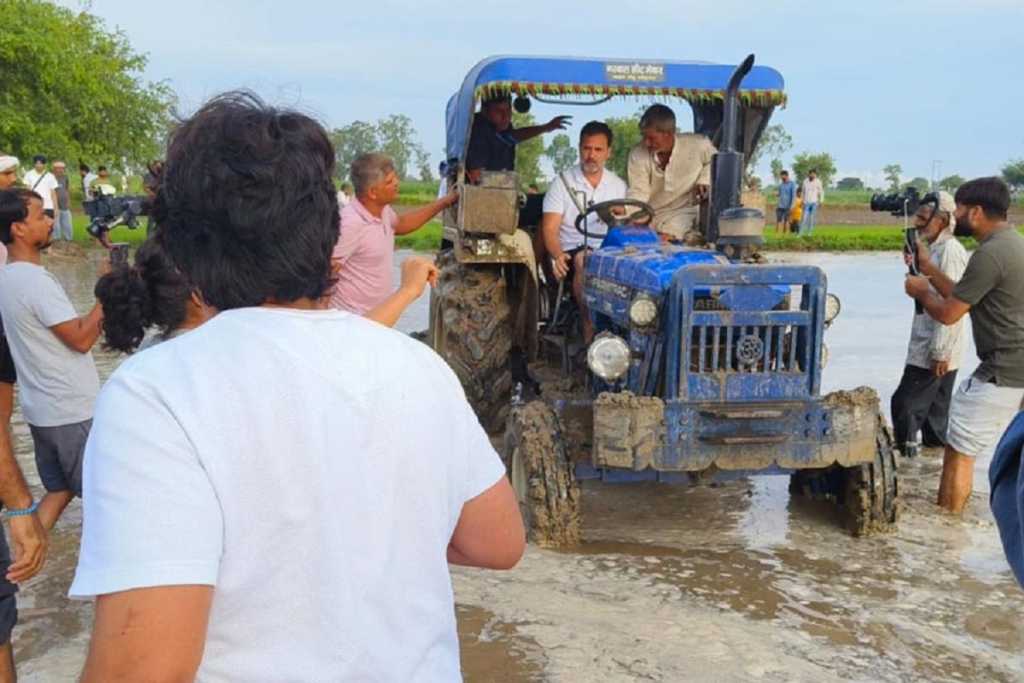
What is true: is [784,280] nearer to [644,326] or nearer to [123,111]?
[644,326]

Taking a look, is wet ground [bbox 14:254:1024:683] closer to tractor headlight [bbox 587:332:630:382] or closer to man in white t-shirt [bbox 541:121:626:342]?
tractor headlight [bbox 587:332:630:382]

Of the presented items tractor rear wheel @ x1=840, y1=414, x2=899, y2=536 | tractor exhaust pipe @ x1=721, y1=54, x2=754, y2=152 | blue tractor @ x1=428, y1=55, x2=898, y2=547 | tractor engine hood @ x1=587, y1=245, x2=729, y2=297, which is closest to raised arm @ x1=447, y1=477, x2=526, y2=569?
blue tractor @ x1=428, y1=55, x2=898, y2=547

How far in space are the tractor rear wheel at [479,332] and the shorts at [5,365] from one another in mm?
3241

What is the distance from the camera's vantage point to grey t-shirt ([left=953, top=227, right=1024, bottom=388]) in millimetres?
5516

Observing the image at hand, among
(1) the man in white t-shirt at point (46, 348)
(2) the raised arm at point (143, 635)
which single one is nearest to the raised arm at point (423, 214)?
(1) the man in white t-shirt at point (46, 348)

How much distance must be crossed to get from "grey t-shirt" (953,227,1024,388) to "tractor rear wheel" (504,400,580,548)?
7.78 ft

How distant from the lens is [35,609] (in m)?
4.43

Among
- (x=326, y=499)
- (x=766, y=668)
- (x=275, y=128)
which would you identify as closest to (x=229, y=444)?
(x=326, y=499)

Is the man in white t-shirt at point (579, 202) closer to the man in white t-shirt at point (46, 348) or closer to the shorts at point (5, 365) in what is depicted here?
the man in white t-shirt at point (46, 348)

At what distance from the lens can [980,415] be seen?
18.5ft

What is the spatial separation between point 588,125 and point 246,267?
517 centimetres

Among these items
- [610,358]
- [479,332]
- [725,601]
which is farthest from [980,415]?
[479,332]

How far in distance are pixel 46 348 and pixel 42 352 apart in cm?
2

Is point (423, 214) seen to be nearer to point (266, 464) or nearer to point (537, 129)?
point (537, 129)
